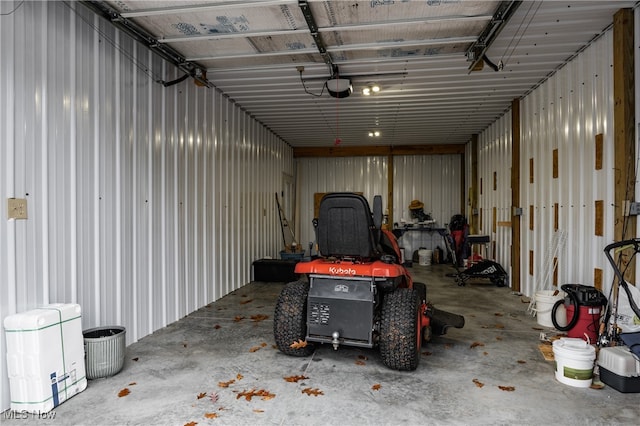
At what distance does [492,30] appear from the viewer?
3758 mm

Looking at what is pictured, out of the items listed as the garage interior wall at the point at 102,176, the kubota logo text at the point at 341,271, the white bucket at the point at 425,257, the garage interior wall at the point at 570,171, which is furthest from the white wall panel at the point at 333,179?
the kubota logo text at the point at 341,271

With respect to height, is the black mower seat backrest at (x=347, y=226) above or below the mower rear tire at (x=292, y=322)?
above

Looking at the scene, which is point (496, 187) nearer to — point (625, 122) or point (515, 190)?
point (515, 190)

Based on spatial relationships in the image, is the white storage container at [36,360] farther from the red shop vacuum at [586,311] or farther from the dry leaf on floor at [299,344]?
the red shop vacuum at [586,311]

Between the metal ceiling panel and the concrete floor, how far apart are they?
3.12m

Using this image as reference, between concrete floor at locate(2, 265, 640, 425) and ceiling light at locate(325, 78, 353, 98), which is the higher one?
ceiling light at locate(325, 78, 353, 98)

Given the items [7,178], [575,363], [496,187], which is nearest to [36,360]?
[7,178]

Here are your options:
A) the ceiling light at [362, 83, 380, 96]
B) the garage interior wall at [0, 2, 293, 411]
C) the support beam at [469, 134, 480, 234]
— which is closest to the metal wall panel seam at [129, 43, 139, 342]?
the garage interior wall at [0, 2, 293, 411]

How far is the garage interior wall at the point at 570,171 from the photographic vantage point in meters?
4.10

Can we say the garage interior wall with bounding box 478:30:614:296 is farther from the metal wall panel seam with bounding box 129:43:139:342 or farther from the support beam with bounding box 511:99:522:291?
the metal wall panel seam with bounding box 129:43:139:342

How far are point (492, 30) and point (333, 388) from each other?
3589mm

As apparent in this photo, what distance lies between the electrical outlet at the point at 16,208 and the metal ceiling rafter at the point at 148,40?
70.3 inches

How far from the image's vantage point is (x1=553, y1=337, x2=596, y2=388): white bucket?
2947mm

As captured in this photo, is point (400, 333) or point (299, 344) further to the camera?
point (299, 344)
